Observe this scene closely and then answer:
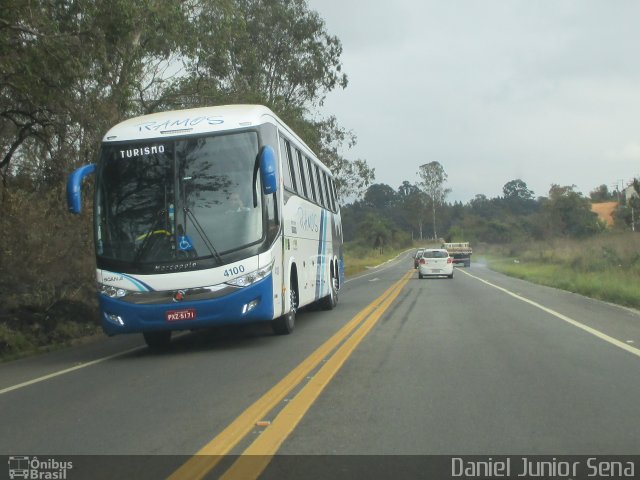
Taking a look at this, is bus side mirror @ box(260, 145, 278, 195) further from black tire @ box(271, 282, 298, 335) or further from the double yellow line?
black tire @ box(271, 282, 298, 335)

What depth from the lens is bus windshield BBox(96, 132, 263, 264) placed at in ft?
35.0

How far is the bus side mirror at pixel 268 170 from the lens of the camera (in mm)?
10498

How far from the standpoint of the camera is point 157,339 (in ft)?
40.2

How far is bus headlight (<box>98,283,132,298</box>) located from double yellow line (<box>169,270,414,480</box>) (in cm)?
290

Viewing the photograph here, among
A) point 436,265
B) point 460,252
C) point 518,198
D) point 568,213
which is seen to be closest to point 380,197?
point 518,198

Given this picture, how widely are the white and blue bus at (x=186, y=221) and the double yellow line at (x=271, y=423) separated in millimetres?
1590

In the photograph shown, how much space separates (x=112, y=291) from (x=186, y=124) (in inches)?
109

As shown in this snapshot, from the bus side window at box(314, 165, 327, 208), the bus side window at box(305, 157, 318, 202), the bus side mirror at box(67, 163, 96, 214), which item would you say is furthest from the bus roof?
the bus side window at box(314, 165, 327, 208)

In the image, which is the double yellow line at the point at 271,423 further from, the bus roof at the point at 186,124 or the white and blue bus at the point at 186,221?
the bus roof at the point at 186,124

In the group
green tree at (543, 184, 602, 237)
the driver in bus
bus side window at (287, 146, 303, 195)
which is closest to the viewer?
the driver in bus

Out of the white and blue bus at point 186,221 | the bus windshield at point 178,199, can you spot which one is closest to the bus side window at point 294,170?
the white and blue bus at point 186,221

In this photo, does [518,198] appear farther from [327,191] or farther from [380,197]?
[327,191]

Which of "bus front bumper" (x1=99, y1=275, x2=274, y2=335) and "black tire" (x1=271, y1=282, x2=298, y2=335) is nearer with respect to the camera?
"bus front bumper" (x1=99, y1=275, x2=274, y2=335)

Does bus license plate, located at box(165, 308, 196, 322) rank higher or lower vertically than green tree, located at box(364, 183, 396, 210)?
lower
